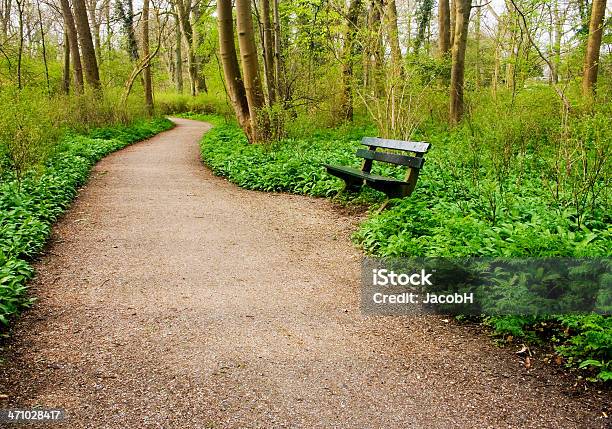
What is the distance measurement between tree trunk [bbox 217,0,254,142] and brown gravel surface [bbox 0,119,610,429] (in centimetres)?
701

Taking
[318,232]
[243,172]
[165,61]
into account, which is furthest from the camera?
[165,61]

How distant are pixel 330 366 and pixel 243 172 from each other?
6.64 meters

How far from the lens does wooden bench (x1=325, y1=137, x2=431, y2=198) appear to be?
21.0 feet

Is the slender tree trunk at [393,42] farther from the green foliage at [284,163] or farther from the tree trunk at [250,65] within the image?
the tree trunk at [250,65]

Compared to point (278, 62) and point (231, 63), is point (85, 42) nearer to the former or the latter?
point (231, 63)

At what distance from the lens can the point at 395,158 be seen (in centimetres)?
679

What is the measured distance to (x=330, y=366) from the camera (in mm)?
3305

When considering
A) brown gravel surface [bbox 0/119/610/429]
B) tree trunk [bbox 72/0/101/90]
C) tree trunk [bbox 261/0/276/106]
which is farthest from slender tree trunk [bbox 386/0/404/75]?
tree trunk [bbox 72/0/101/90]

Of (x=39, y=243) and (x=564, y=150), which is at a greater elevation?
(x=564, y=150)

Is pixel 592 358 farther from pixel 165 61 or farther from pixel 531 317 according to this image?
pixel 165 61

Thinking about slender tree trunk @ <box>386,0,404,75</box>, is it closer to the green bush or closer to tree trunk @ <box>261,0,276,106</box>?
the green bush

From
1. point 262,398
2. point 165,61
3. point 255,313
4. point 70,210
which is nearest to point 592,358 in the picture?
point 262,398

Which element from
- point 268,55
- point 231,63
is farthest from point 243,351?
point 268,55

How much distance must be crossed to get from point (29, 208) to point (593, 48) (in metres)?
13.1
